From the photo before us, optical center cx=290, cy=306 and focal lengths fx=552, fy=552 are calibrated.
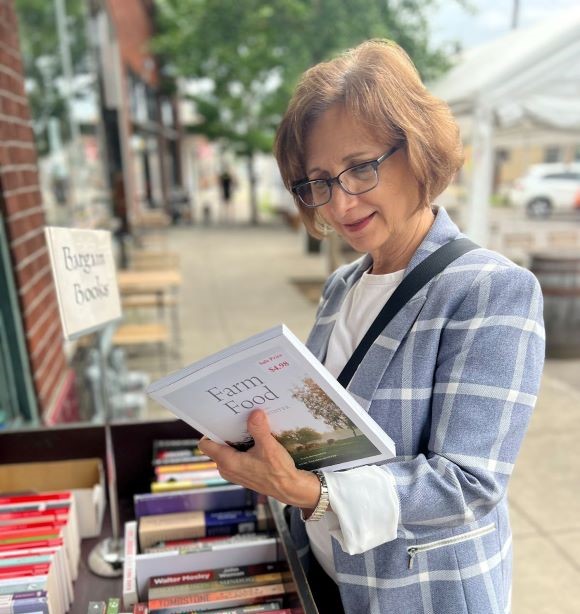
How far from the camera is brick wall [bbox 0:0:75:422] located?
2.38m

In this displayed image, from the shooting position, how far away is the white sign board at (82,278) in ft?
4.74

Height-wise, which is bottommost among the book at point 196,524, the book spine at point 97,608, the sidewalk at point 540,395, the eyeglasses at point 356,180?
the sidewalk at point 540,395

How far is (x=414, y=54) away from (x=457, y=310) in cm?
690

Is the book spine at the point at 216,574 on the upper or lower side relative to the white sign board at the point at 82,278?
lower

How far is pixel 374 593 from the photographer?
1126 mm

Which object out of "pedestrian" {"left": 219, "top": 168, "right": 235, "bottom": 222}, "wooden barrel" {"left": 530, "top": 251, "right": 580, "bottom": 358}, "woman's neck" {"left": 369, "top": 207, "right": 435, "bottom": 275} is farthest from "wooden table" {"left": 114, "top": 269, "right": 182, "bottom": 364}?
"pedestrian" {"left": 219, "top": 168, "right": 235, "bottom": 222}

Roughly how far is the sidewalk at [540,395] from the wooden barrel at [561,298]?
198 millimetres

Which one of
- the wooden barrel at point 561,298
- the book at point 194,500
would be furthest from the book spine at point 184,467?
the wooden barrel at point 561,298

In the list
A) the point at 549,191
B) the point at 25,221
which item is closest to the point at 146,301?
the point at 25,221

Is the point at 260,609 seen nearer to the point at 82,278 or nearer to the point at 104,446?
the point at 104,446

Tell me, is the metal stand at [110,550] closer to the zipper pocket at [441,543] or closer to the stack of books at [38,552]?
the stack of books at [38,552]

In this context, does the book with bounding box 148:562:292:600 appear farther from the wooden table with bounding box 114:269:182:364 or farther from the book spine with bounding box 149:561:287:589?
the wooden table with bounding box 114:269:182:364

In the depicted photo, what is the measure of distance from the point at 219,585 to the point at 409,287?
0.84 meters

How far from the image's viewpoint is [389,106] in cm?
107
